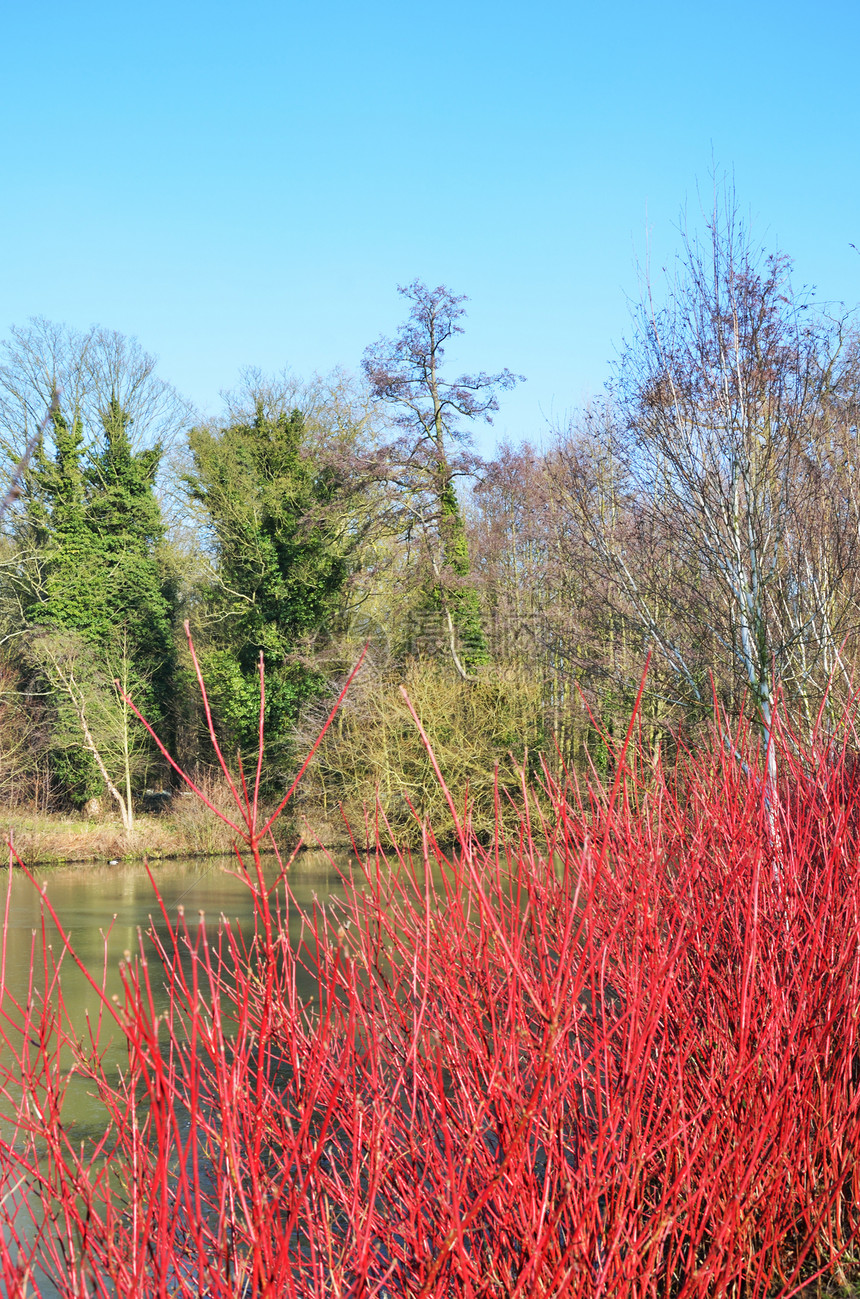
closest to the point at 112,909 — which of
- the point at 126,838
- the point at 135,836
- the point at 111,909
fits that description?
the point at 111,909

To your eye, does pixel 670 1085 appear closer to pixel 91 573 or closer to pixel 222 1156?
pixel 222 1156

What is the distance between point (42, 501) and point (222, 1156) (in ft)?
86.6

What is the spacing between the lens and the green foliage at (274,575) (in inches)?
936

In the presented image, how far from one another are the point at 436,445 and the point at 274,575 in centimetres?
470

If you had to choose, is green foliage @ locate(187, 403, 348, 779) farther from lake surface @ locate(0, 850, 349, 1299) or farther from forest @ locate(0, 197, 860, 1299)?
lake surface @ locate(0, 850, 349, 1299)

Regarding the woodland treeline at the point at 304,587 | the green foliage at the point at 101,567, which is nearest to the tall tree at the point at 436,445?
the woodland treeline at the point at 304,587

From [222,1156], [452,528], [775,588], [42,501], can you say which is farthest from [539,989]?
[42,501]

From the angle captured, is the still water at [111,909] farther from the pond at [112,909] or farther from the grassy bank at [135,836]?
the grassy bank at [135,836]

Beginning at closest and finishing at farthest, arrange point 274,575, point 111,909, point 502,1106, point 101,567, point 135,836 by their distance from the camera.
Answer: point 502,1106 → point 111,909 → point 135,836 → point 274,575 → point 101,567

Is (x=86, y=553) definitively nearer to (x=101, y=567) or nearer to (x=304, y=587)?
(x=101, y=567)

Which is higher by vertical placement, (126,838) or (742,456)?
(742,456)

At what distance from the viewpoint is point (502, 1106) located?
225 centimetres

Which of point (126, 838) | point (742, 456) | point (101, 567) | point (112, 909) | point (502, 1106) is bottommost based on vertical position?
point (112, 909)

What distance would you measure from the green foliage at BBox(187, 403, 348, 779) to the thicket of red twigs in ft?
64.9
